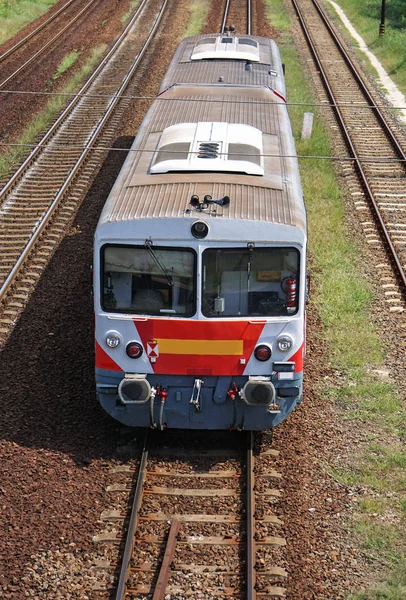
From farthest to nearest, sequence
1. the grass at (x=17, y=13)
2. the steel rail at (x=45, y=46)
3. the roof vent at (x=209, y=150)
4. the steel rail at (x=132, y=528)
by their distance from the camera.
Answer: the grass at (x=17, y=13), the steel rail at (x=45, y=46), the roof vent at (x=209, y=150), the steel rail at (x=132, y=528)

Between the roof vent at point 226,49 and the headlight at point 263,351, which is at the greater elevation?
the roof vent at point 226,49

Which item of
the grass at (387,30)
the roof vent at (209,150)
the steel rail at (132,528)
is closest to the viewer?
the steel rail at (132,528)

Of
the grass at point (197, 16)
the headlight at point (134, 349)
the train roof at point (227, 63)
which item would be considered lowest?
the grass at point (197, 16)

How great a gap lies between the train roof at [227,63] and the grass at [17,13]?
51.2 feet

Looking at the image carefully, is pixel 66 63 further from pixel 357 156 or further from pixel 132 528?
pixel 132 528

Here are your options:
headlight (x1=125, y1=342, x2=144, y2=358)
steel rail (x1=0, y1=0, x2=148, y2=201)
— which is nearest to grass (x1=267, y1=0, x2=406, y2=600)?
headlight (x1=125, y1=342, x2=144, y2=358)

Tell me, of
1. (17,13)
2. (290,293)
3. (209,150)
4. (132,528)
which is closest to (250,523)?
(132,528)

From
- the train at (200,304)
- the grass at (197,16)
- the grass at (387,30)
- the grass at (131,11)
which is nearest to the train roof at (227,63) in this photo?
the train at (200,304)

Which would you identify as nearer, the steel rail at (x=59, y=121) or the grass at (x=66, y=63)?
the steel rail at (x=59, y=121)

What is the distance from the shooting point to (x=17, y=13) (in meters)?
33.8

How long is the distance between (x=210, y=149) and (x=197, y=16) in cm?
2481

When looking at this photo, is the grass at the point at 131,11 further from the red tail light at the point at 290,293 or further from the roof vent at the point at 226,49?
the red tail light at the point at 290,293

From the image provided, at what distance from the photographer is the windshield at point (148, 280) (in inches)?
332

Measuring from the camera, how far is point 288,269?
27.7 feet
